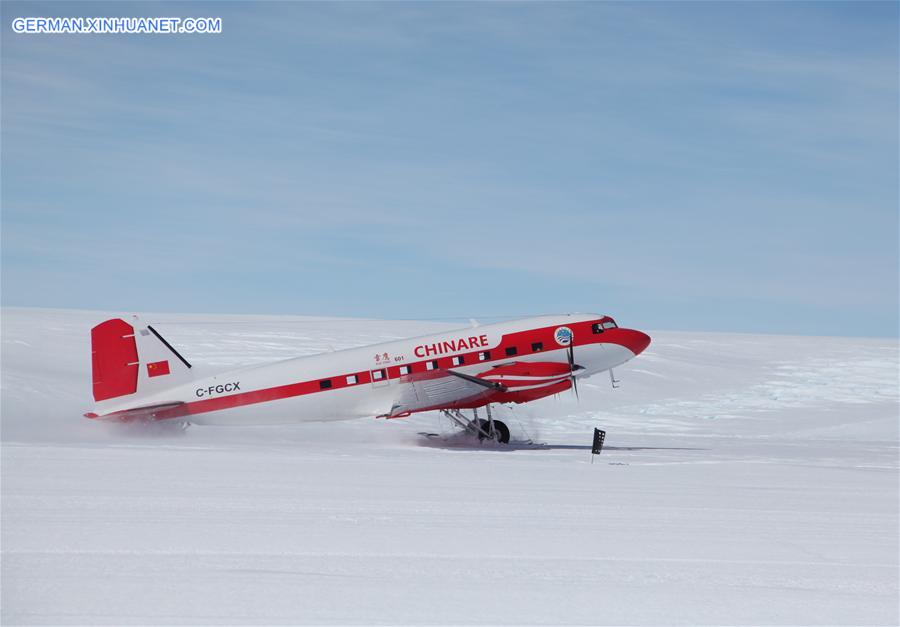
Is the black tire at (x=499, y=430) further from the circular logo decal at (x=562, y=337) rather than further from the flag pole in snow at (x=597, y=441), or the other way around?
the flag pole in snow at (x=597, y=441)

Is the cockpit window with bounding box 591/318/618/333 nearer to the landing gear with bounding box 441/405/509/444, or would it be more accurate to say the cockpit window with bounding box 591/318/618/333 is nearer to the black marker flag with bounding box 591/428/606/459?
the landing gear with bounding box 441/405/509/444

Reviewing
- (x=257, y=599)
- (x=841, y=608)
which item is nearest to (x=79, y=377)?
(x=257, y=599)

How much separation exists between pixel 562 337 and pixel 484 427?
391 centimetres

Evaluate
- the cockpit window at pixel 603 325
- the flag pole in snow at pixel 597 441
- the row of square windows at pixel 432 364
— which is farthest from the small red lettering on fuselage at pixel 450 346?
the flag pole in snow at pixel 597 441

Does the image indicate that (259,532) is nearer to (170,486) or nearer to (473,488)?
(170,486)

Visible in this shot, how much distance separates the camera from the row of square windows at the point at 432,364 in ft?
95.8

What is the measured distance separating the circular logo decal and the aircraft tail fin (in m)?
11.7

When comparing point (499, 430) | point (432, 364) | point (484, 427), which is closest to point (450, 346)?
point (432, 364)

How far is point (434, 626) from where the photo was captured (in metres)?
9.28

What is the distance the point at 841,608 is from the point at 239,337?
1807 inches

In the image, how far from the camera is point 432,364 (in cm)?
2986

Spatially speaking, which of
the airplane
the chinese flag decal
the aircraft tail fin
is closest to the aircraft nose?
the airplane

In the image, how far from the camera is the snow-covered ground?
9992mm

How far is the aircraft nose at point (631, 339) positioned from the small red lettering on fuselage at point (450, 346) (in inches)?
181
